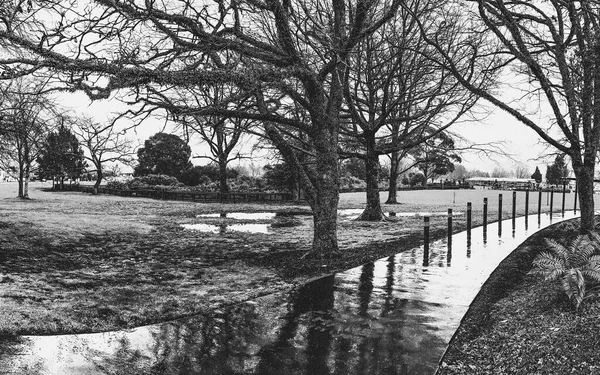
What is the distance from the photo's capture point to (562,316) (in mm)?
5113

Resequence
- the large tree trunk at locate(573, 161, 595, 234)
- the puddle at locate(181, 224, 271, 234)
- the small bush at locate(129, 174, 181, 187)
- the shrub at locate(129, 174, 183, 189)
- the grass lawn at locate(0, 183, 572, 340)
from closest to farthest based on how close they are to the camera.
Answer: the grass lawn at locate(0, 183, 572, 340) < the large tree trunk at locate(573, 161, 595, 234) < the puddle at locate(181, 224, 271, 234) < the shrub at locate(129, 174, 183, 189) < the small bush at locate(129, 174, 181, 187)

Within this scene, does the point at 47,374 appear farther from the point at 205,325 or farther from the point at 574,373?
the point at 574,373

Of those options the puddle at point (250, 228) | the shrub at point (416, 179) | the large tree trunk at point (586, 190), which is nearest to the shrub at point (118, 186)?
the puddle at point (250, 228)

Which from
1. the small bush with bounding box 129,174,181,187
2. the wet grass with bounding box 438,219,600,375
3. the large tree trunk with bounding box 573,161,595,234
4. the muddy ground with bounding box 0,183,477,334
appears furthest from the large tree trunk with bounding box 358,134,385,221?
the small bush with bounding box 129,174,181,187

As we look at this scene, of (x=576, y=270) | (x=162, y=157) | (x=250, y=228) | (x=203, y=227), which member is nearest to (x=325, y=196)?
(x=576, y=270)

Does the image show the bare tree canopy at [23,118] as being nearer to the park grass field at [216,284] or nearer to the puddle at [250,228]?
the park grass field at [216,284]

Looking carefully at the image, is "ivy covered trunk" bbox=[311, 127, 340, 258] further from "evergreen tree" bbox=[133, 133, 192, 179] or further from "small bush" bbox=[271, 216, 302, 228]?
"evergreen tree" bbox=[133, 133, 192, 179]

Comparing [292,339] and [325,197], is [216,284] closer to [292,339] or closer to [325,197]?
[292,339]

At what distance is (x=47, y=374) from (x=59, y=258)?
21.2ft

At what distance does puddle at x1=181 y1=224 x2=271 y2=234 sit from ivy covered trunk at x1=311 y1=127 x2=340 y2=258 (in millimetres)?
5509

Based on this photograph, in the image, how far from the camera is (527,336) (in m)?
4.95

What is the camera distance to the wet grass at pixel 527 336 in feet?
14.0

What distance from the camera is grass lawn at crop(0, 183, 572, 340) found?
6.38 meters

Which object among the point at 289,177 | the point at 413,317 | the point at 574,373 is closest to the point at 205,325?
the point at 413,317
